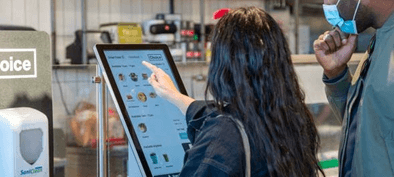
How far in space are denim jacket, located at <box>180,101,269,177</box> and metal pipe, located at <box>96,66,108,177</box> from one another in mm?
770

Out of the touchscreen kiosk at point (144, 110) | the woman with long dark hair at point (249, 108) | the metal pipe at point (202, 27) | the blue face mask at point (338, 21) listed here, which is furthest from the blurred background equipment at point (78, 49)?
the woman with long dark hair at point (249, 108)

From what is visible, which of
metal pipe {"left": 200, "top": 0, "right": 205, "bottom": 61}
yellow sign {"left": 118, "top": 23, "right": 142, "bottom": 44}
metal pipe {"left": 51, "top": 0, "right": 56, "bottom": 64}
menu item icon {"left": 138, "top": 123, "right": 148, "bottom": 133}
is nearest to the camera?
menu item icon {"left": 138, "top": 123, "right": 148, "bottom": 133}

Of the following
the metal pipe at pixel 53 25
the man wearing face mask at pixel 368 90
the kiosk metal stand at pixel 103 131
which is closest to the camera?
the man wearing face mask at pixel 368 90

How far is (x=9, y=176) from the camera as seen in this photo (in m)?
2.08

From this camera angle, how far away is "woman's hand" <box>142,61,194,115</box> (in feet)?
5.98

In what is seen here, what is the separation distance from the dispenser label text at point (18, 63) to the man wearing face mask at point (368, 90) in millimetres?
1039

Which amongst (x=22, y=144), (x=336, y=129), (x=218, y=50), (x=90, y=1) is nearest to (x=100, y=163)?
(x=22, y=144)

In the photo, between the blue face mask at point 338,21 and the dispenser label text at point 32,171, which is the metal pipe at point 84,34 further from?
the blue face mask at point 338,21

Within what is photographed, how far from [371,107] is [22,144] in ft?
3.66

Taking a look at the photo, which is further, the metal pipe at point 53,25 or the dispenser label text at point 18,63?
the metal pipe at point 53,25

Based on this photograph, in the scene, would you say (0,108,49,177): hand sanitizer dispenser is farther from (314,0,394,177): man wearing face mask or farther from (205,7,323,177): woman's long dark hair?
(314,0,394,177): man wearing face mask

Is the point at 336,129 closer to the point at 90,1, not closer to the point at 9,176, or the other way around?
the point at 9,176

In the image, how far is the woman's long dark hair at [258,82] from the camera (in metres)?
1.58

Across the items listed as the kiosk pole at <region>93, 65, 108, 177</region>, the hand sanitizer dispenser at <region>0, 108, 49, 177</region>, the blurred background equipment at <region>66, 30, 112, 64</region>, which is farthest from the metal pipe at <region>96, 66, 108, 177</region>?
the blurred background equipment at <region>66, 30, 112, 64</region>
